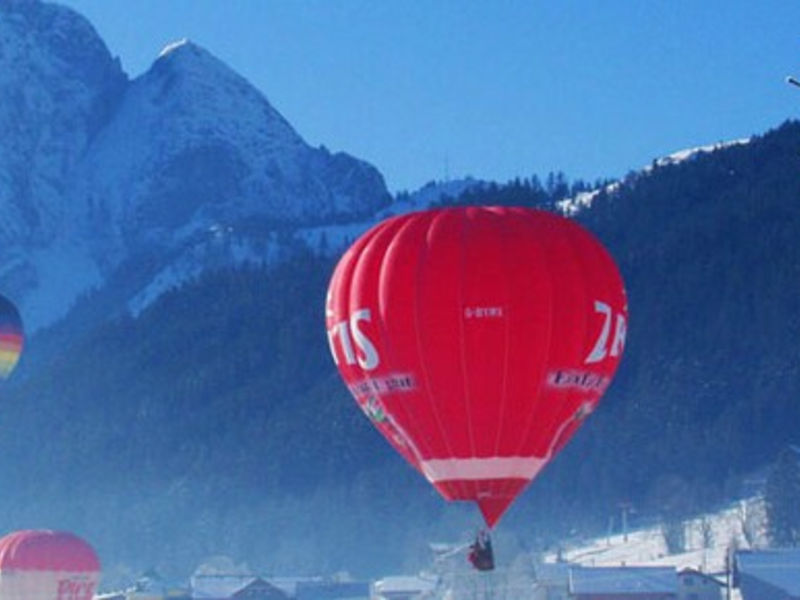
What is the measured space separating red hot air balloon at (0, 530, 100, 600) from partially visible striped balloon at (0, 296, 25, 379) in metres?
8.40

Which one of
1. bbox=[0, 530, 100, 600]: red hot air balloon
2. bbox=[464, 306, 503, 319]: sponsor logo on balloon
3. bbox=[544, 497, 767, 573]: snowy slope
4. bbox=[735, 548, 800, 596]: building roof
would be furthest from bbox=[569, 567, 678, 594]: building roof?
bbox=[464, 306, 503, 319]: sponsor logo on balloon

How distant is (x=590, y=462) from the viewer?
16725cm

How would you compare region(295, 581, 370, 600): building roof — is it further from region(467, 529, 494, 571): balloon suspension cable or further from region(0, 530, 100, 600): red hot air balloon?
region(467, 529, 494, 571): balloon suspension cable

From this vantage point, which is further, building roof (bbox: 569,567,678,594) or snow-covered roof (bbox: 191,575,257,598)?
snow-covered roof (bbox: 191,575,257,598)

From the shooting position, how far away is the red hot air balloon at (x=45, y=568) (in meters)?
79.4

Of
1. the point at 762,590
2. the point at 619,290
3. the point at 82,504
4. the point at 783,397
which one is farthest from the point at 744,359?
the point at 619,290

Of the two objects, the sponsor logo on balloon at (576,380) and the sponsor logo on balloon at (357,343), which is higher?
the sponsor logo on balloon at (357,343)

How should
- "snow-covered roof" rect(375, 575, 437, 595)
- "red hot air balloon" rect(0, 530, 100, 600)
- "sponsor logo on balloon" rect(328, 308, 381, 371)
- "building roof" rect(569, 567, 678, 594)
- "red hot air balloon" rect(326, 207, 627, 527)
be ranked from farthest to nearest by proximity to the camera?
"snow-covered roof" rect(375, 575, 437, 595) < "building roof" rect(569, 567, 678, 594) < "red hot air balloon" rect(0, 530, 100, 600) < "sponsor logo on balloon" rect(328, 308, 381, 371) < "red hot air balloon" rect(326, 207, 627, 527)

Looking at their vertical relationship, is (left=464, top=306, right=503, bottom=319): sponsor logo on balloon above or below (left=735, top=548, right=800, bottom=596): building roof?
below

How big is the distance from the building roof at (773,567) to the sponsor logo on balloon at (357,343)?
67.6 m

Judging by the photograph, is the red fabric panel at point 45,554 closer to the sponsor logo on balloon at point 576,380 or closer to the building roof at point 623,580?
the building roof at point 623,580

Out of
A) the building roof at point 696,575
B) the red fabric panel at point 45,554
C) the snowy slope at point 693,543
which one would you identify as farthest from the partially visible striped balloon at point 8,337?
the snowy slope at point 693,543

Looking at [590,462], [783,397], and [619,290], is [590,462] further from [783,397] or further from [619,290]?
[619,290]

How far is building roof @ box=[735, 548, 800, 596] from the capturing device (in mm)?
108062
